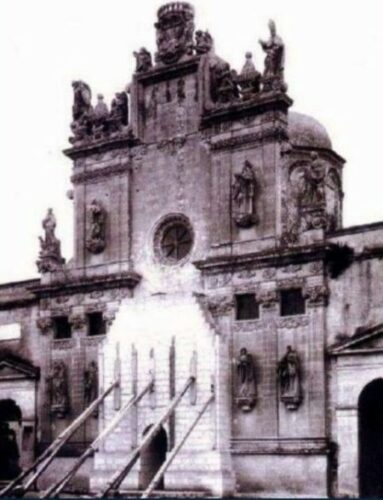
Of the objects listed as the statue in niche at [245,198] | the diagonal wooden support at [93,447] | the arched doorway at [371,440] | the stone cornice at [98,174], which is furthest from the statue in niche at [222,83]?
the arched doorway at [371,440]

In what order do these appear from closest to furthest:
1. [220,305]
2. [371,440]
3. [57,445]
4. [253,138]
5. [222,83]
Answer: [371,440] < [57,445] < [220,305] < [253,138] < [222,83]

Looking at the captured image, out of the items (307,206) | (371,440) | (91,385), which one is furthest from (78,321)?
(371,440)

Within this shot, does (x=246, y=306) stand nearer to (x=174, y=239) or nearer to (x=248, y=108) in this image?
(x=174, y=239)

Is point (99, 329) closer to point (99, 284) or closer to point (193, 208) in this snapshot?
point (99, 284)

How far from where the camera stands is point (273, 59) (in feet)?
101

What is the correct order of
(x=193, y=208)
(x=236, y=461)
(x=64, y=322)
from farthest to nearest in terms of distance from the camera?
1. (x=64, y=322)
2. (x=193, y=208)
3. (x=236, y=461)

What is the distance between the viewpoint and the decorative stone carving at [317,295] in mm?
28531

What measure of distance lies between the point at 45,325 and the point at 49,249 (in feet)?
8.52

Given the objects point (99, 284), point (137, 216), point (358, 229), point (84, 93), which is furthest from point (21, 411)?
point (358, 229)

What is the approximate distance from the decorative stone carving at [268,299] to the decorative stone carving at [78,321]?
6797mm

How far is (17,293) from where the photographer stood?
119 feet

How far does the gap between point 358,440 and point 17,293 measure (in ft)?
46.3

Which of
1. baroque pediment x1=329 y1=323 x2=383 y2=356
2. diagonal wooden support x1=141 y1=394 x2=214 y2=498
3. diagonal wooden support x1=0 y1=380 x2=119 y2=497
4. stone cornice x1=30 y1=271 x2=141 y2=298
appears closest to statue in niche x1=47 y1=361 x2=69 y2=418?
diagonal wooden support x1=0 y1=380 x2=119 y2=497

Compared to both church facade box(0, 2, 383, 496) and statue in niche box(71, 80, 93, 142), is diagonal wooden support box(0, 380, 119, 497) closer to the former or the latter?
church facade box(0, 2, 383, 496)
